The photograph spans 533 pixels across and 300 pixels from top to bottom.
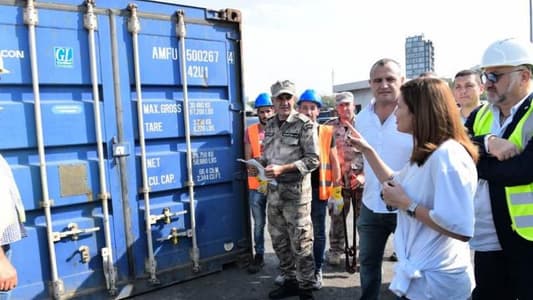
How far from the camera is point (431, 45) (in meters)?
33.0

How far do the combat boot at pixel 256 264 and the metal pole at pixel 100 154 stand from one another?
138 cm

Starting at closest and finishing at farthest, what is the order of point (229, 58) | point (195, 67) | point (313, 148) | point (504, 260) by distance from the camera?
1. point (504, 260)
2. point (313, 148)
3. point (195, 67)
4. point (229, 58)

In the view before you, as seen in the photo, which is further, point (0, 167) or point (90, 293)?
point (90, 293)

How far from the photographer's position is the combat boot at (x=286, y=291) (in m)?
3.68

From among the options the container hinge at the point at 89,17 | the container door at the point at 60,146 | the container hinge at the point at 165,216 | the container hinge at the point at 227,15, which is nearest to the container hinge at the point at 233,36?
the container hinge at the point at 227,15

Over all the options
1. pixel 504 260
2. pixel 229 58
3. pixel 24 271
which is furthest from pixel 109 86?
pixel 504 260

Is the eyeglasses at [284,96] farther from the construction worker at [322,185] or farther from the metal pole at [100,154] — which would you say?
the metal pole at [100,154]

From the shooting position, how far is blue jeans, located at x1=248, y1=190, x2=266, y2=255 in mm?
4414

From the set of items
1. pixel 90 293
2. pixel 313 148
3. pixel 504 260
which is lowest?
pixel 90 293

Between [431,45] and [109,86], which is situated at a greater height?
[431,45]

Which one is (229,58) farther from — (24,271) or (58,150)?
(24,271)

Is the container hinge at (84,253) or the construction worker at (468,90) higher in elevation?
the construction worker at (468,90)

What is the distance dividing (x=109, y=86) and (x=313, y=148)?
5.89 feet

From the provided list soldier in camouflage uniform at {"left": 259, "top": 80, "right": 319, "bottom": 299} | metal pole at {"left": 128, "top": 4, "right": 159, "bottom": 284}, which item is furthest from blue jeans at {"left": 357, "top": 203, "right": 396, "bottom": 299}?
metal pole at {"left": 128, "top": 4, "right": 159, "bottom": 284}
